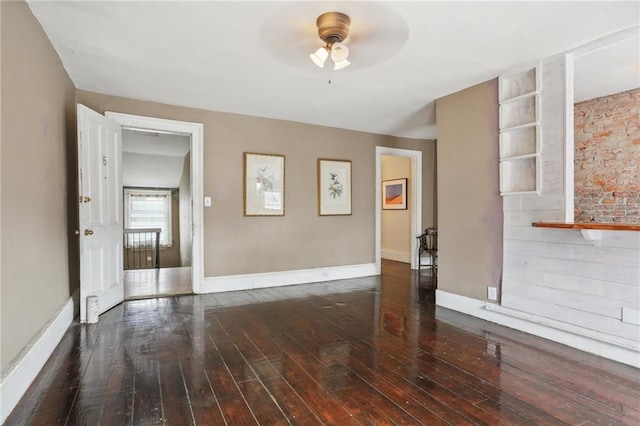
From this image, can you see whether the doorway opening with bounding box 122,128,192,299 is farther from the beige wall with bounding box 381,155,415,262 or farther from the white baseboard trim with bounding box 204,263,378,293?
the beige wall with bounding box 381,155,415,262

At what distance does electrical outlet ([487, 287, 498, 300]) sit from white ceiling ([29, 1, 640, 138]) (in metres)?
2.04

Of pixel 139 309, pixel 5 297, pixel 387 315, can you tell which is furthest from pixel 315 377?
pixel 139 309

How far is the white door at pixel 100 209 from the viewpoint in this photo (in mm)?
3172

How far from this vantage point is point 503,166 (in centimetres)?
321

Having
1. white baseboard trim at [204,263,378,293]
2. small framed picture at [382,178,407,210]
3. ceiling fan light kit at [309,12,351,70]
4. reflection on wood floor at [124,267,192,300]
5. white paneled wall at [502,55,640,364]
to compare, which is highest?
ceiling fan light kit at [309,12,351,70]

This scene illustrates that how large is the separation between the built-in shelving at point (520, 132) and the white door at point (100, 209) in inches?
154

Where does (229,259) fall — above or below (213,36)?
below

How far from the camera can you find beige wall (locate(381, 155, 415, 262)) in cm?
670

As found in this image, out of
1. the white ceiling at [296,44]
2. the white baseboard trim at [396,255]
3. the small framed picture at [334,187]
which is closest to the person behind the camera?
the white ceiling at [296,44]

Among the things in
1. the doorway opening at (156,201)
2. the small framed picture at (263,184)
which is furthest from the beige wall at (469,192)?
the doorway opening at (156,201)

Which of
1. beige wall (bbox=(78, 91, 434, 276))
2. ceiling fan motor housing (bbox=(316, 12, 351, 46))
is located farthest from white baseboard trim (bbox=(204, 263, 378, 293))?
ceiling fan motor housing (bbox=(316, 12, 351, 46))

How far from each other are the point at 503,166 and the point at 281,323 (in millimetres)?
2558

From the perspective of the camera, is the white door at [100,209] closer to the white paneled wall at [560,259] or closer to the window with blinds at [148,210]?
the white paneled wall at [560,259]

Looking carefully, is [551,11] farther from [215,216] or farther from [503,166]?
[215,216]
